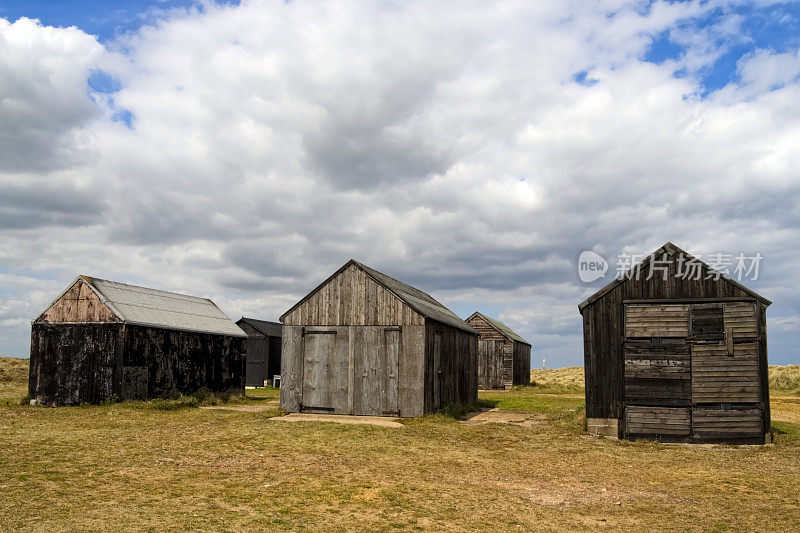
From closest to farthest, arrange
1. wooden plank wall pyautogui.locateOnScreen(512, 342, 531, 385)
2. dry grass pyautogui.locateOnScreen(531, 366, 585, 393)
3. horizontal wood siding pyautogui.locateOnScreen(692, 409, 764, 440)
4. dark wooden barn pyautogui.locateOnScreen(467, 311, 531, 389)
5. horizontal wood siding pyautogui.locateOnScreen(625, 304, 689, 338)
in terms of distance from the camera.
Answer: horizontal wood siding pyautogui.locateOnScreen(692, 409, 764, 440), horizontal wood siding pyautogui.locateOnScreen(625, 304, 689, 338), dark wooden barn pyautogui.locateOnScreen(467, 311, 531, 389), wooden plank wall pyautogui.locateOnScreen(512, 342, 531, 385), dry grass pyautogui.locateOnScreen(531, 366, 585, 393)

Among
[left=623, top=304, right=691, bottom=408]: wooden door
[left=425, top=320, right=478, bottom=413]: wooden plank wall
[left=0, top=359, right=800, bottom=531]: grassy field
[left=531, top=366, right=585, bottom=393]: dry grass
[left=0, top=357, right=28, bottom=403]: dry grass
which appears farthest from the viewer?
[left=531, top=366, right=585, bottom=393]: dry grass

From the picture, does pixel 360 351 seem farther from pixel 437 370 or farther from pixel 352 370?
pixel 437 370

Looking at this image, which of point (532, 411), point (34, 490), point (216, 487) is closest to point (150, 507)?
point (216, 487)

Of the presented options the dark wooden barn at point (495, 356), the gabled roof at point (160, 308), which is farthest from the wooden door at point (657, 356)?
the dark wooden barn at point (495, 356)

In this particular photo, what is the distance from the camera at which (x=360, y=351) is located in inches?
881

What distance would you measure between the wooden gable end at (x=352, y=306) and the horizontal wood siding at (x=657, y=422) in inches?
307

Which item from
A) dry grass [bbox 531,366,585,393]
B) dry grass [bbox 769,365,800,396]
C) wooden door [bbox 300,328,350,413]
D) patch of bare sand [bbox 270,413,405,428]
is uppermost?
wooden door [bbox 300,328,350,413]

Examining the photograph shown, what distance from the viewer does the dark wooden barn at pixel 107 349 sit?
25250 mm

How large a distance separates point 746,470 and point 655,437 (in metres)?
4.18

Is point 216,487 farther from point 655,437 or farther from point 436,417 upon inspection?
point 655,437

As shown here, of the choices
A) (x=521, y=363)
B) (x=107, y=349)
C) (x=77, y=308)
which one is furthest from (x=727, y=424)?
(x=521, y=363)

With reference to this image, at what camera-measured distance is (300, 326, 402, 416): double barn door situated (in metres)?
21.9

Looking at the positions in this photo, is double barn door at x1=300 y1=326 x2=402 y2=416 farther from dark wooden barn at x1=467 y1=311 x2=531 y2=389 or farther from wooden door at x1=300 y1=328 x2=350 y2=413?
dark wooden barn at x1=467 y1=311 x2=531 y2=389

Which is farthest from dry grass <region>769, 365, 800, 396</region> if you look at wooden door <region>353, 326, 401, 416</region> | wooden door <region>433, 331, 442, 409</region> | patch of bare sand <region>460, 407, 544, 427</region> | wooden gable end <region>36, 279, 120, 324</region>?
wooden gable end <region>36, 279, 120, 324</region>
